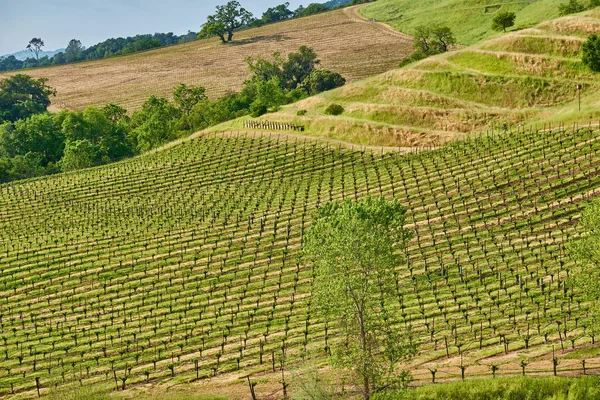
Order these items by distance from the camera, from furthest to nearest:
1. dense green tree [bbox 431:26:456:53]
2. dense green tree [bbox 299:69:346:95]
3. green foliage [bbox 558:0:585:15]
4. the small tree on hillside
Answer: dense green tree [bbox 299:69:346:95], dense green tree [bbox 431:26:456:53], green foliage [bbox 558:0:585:15], the small tree on hillside

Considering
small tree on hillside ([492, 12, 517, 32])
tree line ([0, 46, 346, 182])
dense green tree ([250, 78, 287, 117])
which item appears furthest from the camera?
dense green tree ([250, 78, 287, 117])

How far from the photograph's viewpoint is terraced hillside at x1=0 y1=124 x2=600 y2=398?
181ft

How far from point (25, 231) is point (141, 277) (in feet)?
96.8

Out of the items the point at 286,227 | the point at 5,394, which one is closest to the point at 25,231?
the point at 286,227

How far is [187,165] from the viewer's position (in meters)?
118

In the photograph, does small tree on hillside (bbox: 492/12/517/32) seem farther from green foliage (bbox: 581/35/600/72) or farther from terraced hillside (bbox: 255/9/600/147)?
green foliage (bbox: 581/35/600/72)

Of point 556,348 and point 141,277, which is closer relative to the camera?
point 556,348

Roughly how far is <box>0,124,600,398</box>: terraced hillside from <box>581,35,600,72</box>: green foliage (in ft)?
80.3

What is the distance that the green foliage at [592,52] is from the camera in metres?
111

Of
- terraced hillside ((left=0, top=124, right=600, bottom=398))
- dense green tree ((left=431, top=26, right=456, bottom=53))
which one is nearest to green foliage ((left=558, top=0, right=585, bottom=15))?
dense green tree ((left=431, top=26, right=456, bottom=53))

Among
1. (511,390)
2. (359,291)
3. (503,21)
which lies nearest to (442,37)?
(503,21)

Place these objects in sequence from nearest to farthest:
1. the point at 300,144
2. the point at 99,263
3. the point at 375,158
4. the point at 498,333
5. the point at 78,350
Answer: the point at 498,333
the point at 78,350
the point at 99,263
the point at 375,158
the point at 300,144

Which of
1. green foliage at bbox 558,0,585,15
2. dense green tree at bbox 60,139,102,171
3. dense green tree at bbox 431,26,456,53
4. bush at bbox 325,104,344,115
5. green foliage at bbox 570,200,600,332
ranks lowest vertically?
green foliage at bbox 570,200,600,332

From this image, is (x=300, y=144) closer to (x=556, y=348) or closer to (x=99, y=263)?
(x=99, y=263)
